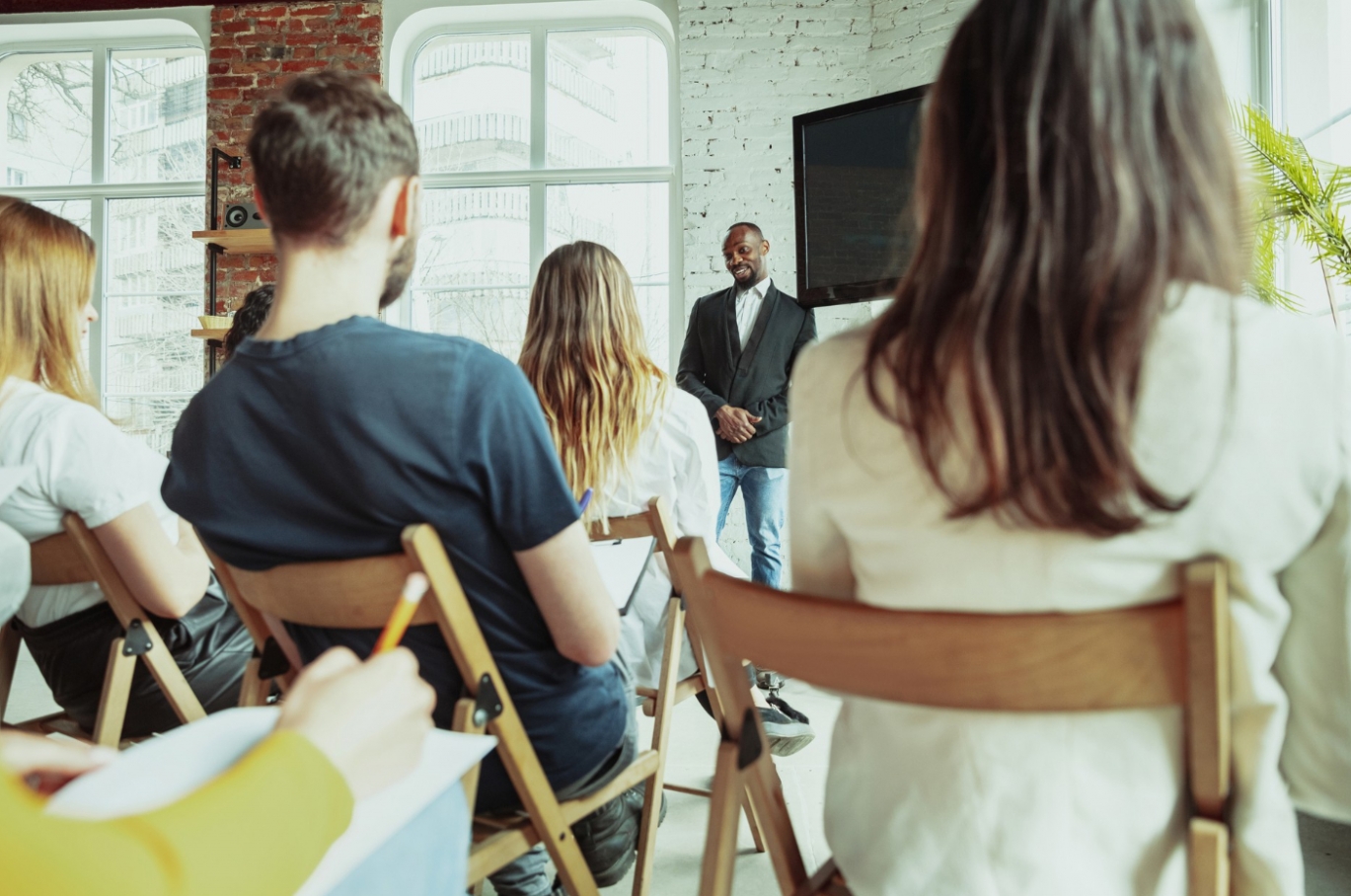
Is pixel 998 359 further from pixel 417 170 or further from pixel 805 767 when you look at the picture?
pixel 805 767

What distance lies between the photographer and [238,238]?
15.5ft

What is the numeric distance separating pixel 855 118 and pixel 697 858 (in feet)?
10.1

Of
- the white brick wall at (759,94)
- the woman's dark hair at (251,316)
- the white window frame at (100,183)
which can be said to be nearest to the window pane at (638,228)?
the white brick wall at (759,94)

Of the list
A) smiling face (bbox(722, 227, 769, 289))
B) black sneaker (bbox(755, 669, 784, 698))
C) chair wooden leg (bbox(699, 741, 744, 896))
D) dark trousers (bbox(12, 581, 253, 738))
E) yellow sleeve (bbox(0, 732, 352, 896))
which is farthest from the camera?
smiling face (bbox(722, 227, 769, 289))

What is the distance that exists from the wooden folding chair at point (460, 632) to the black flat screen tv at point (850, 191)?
3.05m

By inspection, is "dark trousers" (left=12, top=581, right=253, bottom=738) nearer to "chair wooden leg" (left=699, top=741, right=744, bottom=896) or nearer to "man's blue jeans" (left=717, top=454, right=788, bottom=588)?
"chair wooden leg" (left=699, top=741, right=744, bottom=896)

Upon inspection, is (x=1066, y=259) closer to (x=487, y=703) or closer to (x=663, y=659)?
(x=487, y=703)

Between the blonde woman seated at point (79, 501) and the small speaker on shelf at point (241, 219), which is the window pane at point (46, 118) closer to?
the small speaker on shelf at point (241, 219)

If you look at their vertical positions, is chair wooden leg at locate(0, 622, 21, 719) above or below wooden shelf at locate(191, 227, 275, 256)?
below

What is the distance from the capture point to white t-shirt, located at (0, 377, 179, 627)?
1371 mm

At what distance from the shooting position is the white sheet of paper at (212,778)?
47 cm

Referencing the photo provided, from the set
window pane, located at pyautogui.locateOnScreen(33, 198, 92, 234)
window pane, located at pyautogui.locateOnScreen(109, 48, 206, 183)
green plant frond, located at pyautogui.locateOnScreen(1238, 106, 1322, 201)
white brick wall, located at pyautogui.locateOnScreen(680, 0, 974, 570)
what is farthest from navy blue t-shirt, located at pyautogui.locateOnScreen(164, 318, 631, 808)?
window pane, located at pyautogui.locateOnScreen(33, 198, 92, 234)

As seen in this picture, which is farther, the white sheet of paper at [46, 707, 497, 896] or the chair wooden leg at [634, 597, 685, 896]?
the chair wooden leg at [634, 597, 685, 896]

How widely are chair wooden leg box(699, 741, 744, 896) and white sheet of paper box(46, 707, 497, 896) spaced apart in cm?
28
